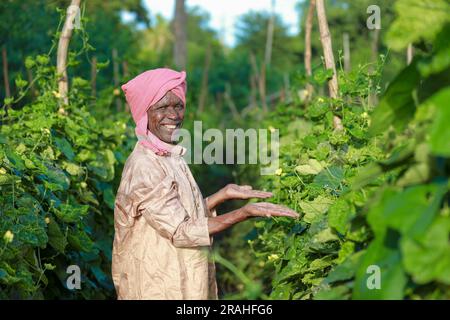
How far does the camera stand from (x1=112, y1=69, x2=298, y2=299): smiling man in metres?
3.66

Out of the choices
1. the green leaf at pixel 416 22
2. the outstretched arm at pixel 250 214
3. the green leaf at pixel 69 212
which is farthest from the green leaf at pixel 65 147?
the green leaf at pixel 416 22

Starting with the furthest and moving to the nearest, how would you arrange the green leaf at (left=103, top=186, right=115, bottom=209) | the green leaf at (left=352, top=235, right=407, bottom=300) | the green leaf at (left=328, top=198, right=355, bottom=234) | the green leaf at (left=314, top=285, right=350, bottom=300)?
the green leaf at (left=103, top=186, right=115, bottom=209) → the green leaf at (left=328, top=198, right=355, bottom=234) → the green leaf at (left=314, top=285, right=350, bottom=300) → the green leaf at (left=352, top=235, right=407, bottom=300)

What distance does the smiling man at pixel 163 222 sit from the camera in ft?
12.0

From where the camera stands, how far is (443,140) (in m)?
2.25

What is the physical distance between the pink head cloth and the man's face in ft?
0.06

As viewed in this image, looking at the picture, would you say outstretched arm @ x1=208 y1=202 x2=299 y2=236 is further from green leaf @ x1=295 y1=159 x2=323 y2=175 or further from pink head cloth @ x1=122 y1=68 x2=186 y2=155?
green leaf @ x1=295 y1=159 x2=323 y2=175

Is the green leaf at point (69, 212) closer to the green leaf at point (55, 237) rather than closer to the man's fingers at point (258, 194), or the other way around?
the green leaf at point (55, 237)

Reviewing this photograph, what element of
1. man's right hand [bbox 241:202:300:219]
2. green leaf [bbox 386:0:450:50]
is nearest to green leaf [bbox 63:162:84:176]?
man's right hand [bbox 241:202:300:219]

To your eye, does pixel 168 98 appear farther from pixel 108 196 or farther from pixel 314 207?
pixel 108 196

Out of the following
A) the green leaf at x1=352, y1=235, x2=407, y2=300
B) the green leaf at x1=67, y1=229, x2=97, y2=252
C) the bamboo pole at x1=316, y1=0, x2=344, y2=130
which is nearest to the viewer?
the green leaf at x1=352, y1=235, x2=407, y2=300

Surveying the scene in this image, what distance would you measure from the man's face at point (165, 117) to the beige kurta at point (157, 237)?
166 millimetres

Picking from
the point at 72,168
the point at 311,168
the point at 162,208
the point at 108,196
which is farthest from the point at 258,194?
the point at 108,196

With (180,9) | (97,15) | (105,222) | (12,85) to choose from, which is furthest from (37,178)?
(97,15)
